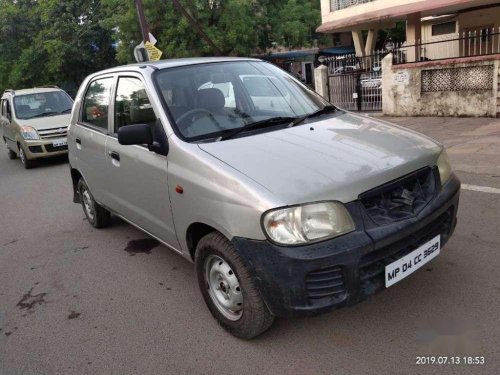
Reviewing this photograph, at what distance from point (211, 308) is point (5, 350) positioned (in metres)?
1.42

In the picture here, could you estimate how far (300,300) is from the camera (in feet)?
8.04

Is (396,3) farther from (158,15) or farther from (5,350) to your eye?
(5,350)

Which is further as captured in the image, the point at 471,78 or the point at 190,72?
the point at 471,78

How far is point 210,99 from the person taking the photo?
11.3 ft

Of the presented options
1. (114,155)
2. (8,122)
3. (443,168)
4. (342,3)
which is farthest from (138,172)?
(342,3)

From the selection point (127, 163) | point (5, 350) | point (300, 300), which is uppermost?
point (127, 163)

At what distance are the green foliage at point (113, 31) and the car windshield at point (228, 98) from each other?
704 inches

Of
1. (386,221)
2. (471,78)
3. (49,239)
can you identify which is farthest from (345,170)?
(471,78)

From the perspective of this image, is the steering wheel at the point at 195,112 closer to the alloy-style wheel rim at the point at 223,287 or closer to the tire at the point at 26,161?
the alloy-style wheel rim at the point at 223,287

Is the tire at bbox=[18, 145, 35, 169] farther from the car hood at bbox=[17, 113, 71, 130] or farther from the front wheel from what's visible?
the car hood at bbox=[17, 113, 71, 130]

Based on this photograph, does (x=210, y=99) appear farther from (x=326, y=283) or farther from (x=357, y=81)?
(x=357, y=81)

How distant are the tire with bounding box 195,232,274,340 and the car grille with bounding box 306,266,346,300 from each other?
0.34 metres

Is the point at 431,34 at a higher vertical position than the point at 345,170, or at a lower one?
higher

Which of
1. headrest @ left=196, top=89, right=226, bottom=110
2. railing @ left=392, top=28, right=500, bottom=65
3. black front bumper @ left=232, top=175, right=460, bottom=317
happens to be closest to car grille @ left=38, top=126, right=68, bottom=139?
headrest @ left=196, top=89, right=226, bottom=110
